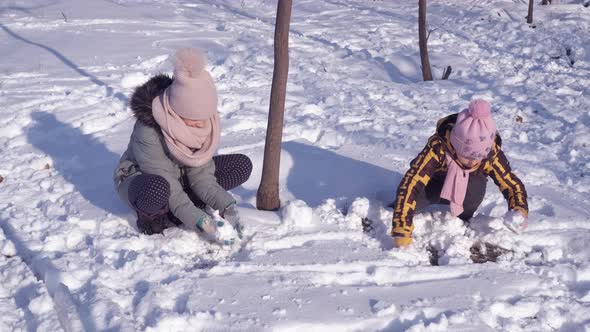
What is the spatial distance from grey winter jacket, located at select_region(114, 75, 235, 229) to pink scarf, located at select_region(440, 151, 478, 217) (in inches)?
48.3

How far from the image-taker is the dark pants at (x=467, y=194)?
3.35 m

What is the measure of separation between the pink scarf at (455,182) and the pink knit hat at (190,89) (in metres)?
1.37

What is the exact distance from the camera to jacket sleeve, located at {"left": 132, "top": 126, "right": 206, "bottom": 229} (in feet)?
10.3

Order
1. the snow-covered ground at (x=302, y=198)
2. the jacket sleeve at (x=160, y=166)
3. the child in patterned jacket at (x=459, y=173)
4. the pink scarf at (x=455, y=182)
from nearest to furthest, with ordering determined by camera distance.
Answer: the snow-covered ground at (x=302, y=198), the child in patterned jacket at (x=459, y=173), the jacket sleeve at (x=160, y=166), the pink scarf at (x=455, y=182)

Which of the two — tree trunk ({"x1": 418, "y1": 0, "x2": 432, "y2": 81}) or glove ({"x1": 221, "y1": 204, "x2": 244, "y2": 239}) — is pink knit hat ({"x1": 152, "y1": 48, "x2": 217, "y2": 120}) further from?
tree trunk ({"x1": 418, "y1": 0, "x2": 432, "y2": 81})

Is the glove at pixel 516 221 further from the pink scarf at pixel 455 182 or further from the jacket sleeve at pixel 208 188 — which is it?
the jacket sleeve at pixel 208 188

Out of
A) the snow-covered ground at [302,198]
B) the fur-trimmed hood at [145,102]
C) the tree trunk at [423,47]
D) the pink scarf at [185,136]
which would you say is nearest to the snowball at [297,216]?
the snow-covered ground at [302,198]

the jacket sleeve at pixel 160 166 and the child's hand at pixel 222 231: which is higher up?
the jacket sleeve at pixel 160 166

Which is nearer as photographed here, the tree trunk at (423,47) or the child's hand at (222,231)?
the child's hand at (222,231)

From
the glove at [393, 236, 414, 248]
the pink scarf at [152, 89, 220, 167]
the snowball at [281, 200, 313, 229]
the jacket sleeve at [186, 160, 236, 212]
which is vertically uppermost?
the pink scarf at [152, 89, 220, 167]

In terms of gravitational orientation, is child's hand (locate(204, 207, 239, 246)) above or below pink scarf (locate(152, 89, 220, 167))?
below

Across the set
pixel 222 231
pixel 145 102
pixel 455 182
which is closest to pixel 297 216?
pixel 222 231

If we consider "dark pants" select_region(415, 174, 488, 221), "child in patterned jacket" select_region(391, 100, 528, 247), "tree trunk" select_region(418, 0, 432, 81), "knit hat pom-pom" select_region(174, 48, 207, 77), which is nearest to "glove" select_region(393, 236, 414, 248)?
"child in patterned jacket" select_region(391, 100, 528, 247)

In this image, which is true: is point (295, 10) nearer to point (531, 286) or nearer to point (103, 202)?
point (103, 202)
